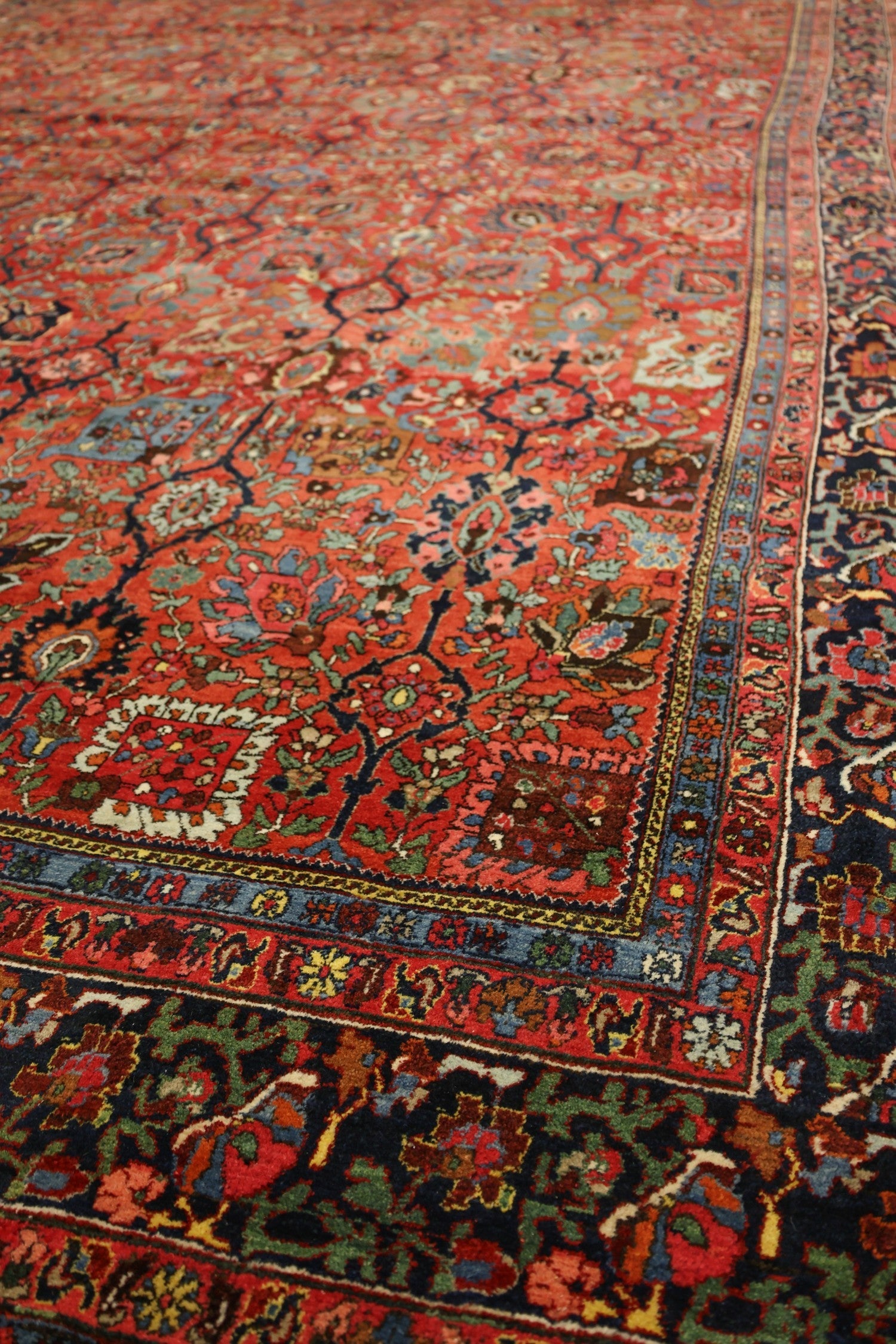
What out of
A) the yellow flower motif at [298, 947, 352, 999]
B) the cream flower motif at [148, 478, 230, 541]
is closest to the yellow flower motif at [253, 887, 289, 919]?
the yellow flower motif at [298, 947, 352, 999]

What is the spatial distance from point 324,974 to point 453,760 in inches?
19.9

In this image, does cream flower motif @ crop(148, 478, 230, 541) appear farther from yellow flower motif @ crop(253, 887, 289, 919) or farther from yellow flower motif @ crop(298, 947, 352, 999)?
yellow flower motif @ crop(298, 947, 352, 999)

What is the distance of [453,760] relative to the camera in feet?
6.64

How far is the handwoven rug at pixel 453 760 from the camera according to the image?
139cm

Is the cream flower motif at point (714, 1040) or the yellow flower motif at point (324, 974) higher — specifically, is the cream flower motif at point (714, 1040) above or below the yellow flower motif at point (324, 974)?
above

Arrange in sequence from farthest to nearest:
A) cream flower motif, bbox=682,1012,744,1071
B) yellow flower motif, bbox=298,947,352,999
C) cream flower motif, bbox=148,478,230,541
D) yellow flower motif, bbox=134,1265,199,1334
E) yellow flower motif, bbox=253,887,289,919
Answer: cream flower motif, bbox=148,478,230,541, yellow flower motif, bbox=253,887,289,919, yellow flower motif, bbox=298,947,352,999, cream flower motif, bbox=682,1012,744,1071, yellow flower motif, bbox=134,1265,199,1334

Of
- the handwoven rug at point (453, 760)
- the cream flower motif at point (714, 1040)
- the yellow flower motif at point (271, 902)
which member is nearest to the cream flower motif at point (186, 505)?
the handwoven rug at point (453, 760)

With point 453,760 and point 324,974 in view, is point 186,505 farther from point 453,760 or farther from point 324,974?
point 324,974

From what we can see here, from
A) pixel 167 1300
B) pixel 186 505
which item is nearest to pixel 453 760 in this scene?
pixel 167 1300

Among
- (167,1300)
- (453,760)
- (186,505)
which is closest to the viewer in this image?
(167,1300)

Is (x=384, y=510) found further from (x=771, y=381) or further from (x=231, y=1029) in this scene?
(x=231, y=1029)

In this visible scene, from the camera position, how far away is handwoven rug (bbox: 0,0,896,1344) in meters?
1.39

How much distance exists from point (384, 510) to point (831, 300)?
5.53 feet

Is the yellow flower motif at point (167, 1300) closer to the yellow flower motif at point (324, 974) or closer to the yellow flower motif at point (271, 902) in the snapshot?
the yellow flower motif at point (324, 974)
